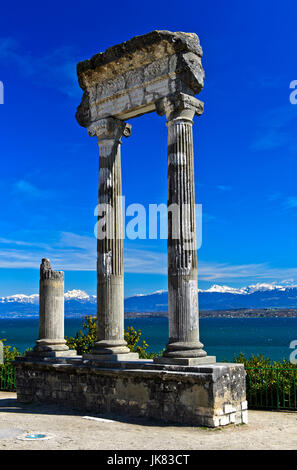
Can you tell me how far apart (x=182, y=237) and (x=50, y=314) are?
643 cm

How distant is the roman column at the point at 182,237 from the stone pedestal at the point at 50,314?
17.2ft

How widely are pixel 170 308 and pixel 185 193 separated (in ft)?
9.67

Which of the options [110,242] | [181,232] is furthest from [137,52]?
[110,242]

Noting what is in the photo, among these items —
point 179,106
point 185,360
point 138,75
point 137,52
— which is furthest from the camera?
point 138,75

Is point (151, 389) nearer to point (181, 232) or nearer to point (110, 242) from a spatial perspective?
point (181, 232)

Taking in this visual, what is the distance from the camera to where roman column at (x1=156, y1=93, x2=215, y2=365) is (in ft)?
41.2

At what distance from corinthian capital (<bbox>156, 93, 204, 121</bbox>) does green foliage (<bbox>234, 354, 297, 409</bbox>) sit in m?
7.72

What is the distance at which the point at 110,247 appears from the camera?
14.9m

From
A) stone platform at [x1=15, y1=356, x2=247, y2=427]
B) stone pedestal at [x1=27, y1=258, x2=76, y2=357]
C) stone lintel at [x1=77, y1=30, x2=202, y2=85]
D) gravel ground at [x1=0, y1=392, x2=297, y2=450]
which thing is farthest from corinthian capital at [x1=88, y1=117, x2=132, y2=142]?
gravel ground at [x1=0, y1=392, x2=297, y2=450]

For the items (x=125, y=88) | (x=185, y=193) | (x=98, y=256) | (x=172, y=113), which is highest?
(x=125, y=88)

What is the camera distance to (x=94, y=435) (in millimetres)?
11086
